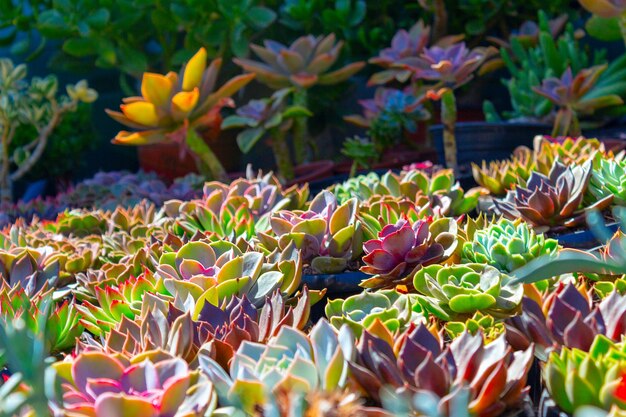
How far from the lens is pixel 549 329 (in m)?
0.74

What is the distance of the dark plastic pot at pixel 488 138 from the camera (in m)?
2.21

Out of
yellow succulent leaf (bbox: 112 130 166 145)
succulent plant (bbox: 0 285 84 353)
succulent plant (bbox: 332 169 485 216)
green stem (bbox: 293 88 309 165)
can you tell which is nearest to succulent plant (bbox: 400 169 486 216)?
succulent plant (bbox: 332 169 485 216)

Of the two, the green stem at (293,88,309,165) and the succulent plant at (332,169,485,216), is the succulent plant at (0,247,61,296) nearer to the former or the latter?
the succulent plant at (332,169,485,216)

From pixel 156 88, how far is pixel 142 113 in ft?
0.31

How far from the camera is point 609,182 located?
3.91 ft

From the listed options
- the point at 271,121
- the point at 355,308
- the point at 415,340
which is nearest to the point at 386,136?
the point at 271,121

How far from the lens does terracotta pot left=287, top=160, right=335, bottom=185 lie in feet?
8.30

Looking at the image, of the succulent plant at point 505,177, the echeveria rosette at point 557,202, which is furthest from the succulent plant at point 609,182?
the succulent plant at point 505,177

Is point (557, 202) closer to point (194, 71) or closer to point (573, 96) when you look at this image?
point (573, 96)

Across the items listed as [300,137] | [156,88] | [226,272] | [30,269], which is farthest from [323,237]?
[300,137]

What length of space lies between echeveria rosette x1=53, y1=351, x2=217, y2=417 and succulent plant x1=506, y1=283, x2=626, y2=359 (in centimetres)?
33

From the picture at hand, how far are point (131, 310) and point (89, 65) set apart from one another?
271cm

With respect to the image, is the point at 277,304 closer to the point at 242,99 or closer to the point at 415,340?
the point at 415,340

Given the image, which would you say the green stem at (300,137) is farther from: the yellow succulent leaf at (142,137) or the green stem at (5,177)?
the green stem at (5,177)
